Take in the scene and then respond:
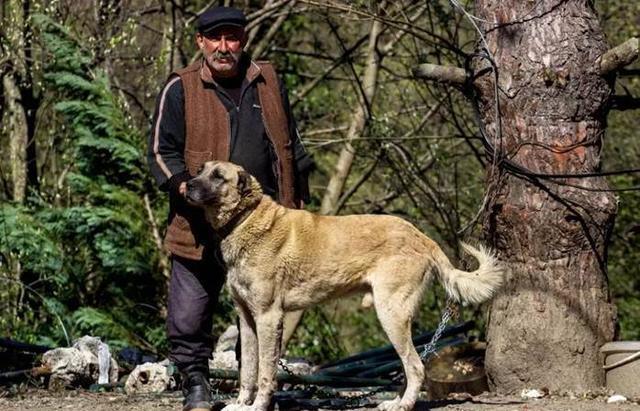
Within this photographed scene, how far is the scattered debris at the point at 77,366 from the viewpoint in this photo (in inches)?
348

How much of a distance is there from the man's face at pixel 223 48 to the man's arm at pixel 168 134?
263 millimetres

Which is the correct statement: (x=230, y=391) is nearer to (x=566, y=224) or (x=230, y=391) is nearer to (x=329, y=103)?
(x=566, y=224)

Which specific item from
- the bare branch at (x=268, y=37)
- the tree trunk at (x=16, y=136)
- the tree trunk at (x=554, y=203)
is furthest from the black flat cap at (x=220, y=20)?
the tree trunk at (x=16, y=136)

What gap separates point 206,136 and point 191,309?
1040 mm

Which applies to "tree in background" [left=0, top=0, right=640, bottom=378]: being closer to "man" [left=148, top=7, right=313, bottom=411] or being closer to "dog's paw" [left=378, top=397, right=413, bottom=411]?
"man" [left=148, top=7, right=313, bottom=411]

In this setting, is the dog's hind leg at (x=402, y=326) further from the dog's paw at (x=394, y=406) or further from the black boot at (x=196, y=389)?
the black boot at (x=196, y=389)

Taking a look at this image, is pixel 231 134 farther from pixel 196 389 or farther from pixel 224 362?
pixel 224 362

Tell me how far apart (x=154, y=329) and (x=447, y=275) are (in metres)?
5.68

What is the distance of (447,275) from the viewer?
292 inches

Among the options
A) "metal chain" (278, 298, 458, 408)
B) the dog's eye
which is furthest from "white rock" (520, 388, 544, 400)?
the dog's eye

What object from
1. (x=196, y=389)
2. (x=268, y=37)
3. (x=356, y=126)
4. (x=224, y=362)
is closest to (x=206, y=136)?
(x=196, y=389)

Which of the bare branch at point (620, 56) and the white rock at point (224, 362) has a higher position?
the bare branch at point (620, 56)

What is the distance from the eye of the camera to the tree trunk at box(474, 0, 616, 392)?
790 cm

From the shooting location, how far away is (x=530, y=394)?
25.8ft
